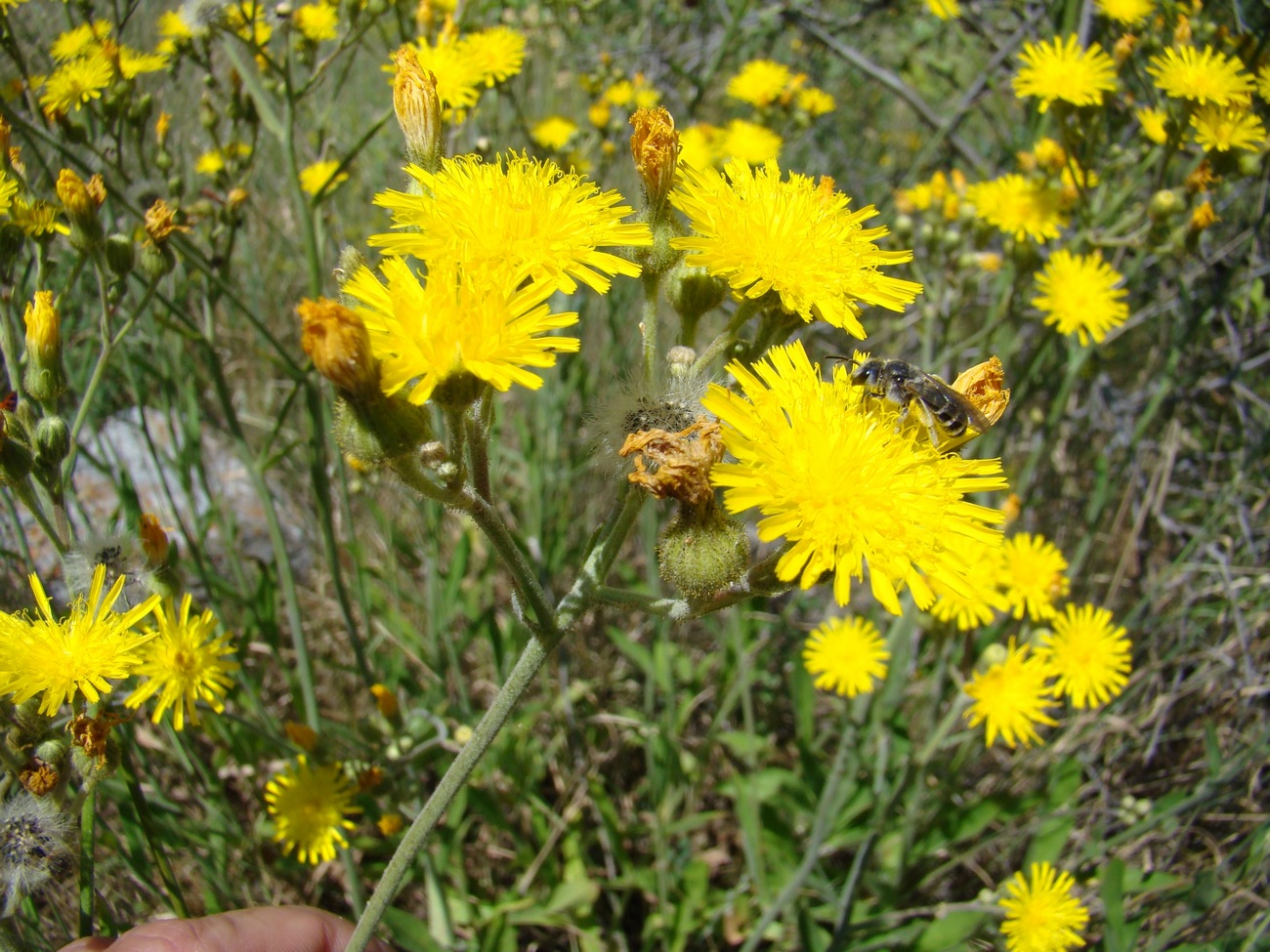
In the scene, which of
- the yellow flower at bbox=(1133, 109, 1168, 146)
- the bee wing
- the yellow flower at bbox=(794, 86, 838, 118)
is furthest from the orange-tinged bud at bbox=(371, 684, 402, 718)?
the yellow flower at bbox=(794, 86, 838, 118)

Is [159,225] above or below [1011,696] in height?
above

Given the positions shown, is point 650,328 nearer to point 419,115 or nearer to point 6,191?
point 419,115

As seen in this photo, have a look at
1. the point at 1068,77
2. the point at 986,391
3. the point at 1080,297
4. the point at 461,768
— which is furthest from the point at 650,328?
the point at 1068,77

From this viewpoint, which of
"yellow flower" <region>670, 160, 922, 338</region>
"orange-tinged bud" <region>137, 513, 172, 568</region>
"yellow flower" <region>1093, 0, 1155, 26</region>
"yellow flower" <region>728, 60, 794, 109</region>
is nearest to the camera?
"yellow flower" <region>670, 160, 922, 338</region>

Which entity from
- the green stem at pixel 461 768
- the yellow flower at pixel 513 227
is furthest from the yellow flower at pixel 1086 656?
the yellow flower at pixel 513 227

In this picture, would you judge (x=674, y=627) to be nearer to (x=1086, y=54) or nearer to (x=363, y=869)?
(x=363, y=869)

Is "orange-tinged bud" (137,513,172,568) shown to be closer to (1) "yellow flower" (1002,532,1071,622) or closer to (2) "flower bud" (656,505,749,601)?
(2) "flower bud" (656,505,749,601)
